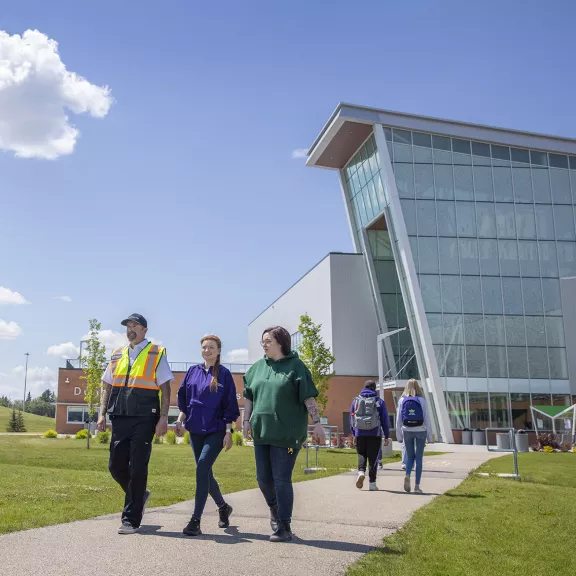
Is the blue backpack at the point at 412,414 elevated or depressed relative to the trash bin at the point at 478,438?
elevated

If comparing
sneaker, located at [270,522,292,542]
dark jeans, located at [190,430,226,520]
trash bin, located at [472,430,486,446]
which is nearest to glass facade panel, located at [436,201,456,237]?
trash bin, located at [472,430,486,446]

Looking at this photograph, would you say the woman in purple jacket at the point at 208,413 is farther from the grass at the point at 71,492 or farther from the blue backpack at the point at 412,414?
the blue backpack at the point at 412,414

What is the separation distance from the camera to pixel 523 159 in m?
42.0

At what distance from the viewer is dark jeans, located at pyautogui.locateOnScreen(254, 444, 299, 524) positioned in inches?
246

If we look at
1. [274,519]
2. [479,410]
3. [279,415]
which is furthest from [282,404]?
[479,410]

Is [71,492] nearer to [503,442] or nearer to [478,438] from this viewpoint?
[503,442]

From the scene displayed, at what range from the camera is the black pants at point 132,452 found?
6469mm

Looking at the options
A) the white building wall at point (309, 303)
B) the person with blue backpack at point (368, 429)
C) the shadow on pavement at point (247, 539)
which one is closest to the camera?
the shadow on pavement at point (247, 539)

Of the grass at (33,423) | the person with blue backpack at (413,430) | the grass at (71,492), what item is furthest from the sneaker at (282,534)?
the grass at (33,423)

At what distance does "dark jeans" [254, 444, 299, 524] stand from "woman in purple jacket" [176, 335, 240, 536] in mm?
354

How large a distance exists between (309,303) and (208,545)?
46007 millimetres

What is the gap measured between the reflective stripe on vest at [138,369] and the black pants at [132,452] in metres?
0.31

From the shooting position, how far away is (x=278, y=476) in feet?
20.9

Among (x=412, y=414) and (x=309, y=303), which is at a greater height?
(x=309, y=303)
